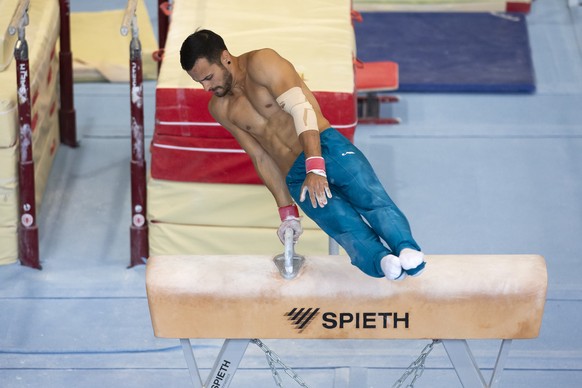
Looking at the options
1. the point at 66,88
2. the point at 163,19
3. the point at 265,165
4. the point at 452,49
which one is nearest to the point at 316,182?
the point at 265,165

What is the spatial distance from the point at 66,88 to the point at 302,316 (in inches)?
140

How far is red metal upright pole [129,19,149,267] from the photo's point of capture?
19.8 feet

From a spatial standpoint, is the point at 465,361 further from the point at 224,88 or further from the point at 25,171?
the point at 25,171

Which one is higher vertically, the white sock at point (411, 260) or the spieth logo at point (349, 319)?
the white sock at point (411, 260)

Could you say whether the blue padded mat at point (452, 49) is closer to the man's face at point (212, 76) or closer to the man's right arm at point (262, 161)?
the man's right arm at point (262, 161)

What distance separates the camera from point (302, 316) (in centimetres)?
448

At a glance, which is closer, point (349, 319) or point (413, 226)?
point (349, 319)

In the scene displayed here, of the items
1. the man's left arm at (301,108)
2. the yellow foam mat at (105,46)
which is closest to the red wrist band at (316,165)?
the man's left arm at (301,108)

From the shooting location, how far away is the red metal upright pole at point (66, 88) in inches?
290

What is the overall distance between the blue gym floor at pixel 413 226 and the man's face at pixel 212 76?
4.82ft

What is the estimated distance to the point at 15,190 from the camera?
6266 mm

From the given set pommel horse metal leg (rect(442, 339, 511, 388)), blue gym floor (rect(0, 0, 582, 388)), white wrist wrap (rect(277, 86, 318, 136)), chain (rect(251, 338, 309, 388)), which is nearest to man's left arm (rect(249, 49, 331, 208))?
white wrist wrap (rect(277, 86, 318, 136))

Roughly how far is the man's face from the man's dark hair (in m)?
0.02

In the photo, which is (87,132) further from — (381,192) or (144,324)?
(381,192)
